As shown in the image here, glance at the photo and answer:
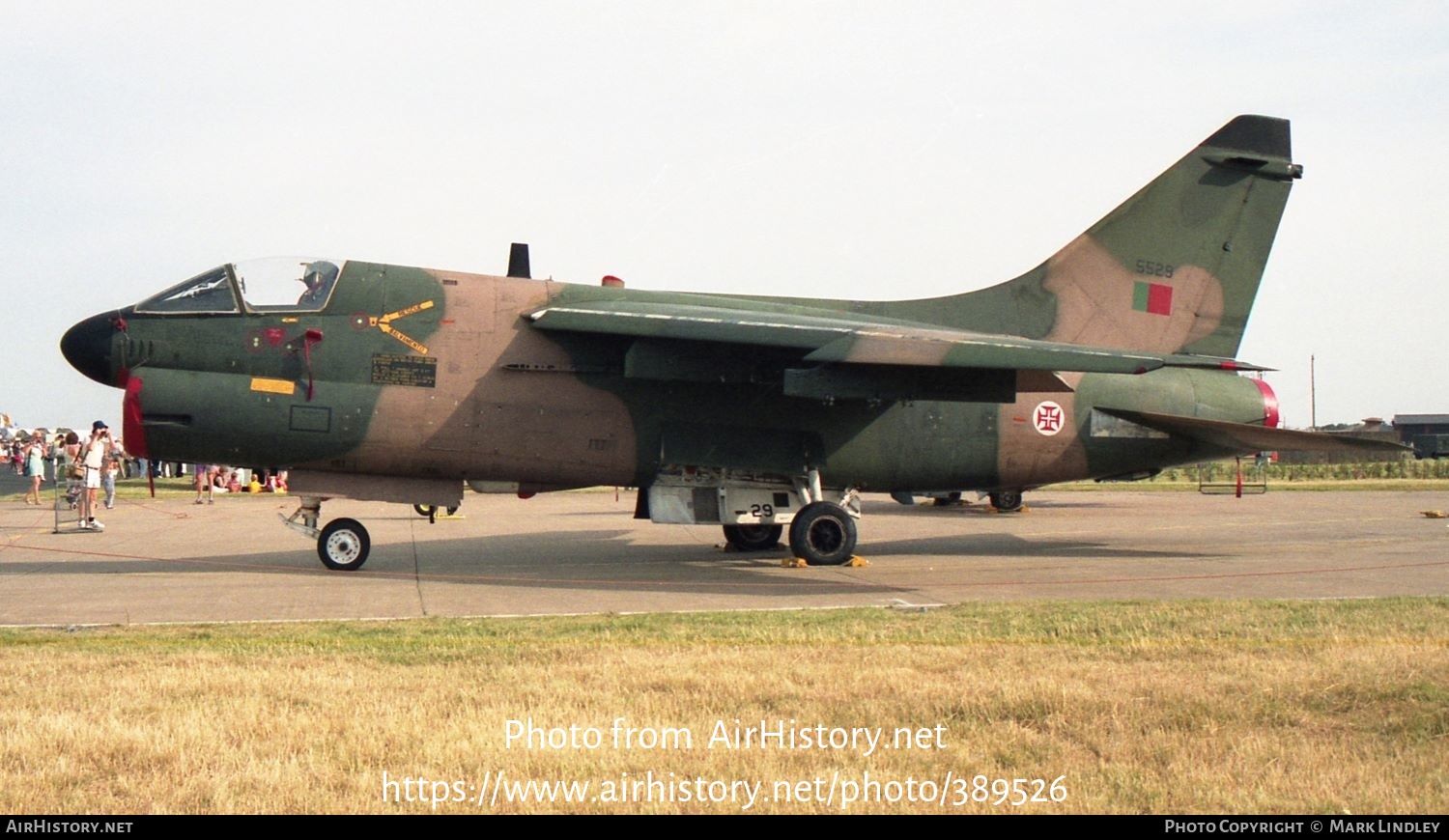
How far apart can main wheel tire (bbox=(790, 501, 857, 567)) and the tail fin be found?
327 cm

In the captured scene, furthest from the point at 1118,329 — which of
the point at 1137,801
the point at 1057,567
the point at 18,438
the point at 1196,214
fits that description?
the point at 18,438

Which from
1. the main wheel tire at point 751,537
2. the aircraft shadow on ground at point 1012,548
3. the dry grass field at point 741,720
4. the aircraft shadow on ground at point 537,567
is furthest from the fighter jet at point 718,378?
the dry grass field at point 741,720

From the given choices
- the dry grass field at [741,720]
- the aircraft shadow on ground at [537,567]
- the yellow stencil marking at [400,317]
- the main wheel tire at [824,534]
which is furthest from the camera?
the main wheel tire at [824,534]

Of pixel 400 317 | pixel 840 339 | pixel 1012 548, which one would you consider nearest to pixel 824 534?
pixel 840 339

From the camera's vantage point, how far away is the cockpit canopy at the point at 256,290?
46.8 feet

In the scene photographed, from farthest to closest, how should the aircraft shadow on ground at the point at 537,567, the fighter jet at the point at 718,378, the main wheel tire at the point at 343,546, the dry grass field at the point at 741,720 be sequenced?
the main wheel tire at the point at 343,546 < the fighter jet at the point at 718,378 < the aircraft shadow on ground at the point at 537,567 < the dry grass field at the point at 741,720

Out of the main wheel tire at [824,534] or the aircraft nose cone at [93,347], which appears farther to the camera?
the main wheel tire at [824,534]

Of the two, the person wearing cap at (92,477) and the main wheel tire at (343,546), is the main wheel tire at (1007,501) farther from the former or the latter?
the person wearing cap at (92,477)

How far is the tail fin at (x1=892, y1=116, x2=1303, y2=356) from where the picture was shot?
57.8ft

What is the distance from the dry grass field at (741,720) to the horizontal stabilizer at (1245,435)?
714 centimetres

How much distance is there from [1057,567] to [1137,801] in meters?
10.7

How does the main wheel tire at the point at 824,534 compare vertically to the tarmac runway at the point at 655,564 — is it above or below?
above

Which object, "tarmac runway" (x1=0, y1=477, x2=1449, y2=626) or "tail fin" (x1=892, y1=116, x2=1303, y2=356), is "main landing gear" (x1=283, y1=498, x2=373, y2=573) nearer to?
"tarmac runway" (x1=0, y1=477, x2=1449, y2=626)

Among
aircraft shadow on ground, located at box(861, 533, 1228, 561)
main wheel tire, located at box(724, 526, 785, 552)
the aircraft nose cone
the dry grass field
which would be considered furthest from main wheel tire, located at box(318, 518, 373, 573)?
aircraft shadow on ground, located at box(861, 533, 1228, 561)
